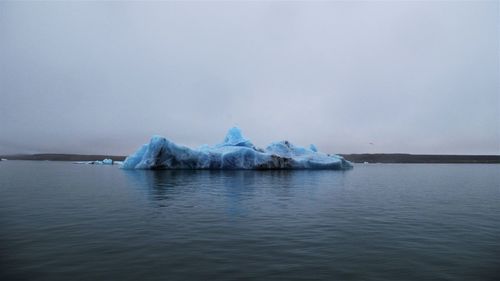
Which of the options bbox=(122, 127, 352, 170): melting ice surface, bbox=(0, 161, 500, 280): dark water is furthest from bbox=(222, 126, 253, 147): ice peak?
bbox=(0, 161, 500, 280): dark water

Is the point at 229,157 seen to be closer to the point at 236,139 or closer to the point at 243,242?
the point at 236,139

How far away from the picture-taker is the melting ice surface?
46709 mm

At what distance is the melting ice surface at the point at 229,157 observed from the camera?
46.7 metres

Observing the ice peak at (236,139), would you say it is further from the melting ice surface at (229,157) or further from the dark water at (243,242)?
the dark water at (243,242)

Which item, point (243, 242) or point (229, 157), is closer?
point (243, 242)

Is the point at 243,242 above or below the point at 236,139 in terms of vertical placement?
below

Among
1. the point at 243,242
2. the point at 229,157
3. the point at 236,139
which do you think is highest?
the point at 236,139

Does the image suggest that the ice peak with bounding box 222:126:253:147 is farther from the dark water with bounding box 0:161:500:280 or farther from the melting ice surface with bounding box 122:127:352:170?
the dark water with bounding box 0:161:500:280

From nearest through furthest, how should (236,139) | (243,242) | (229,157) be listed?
(243,242), (229,157), (236,139)

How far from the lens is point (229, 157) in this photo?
50469 millimetres

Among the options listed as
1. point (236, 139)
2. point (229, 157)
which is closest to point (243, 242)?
point (229, 157)

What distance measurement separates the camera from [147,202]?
657 inches

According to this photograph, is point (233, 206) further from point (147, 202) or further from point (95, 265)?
point (95, 265)

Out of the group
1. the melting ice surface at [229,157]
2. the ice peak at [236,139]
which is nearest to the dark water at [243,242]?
the melting ice surface at [229,157]
